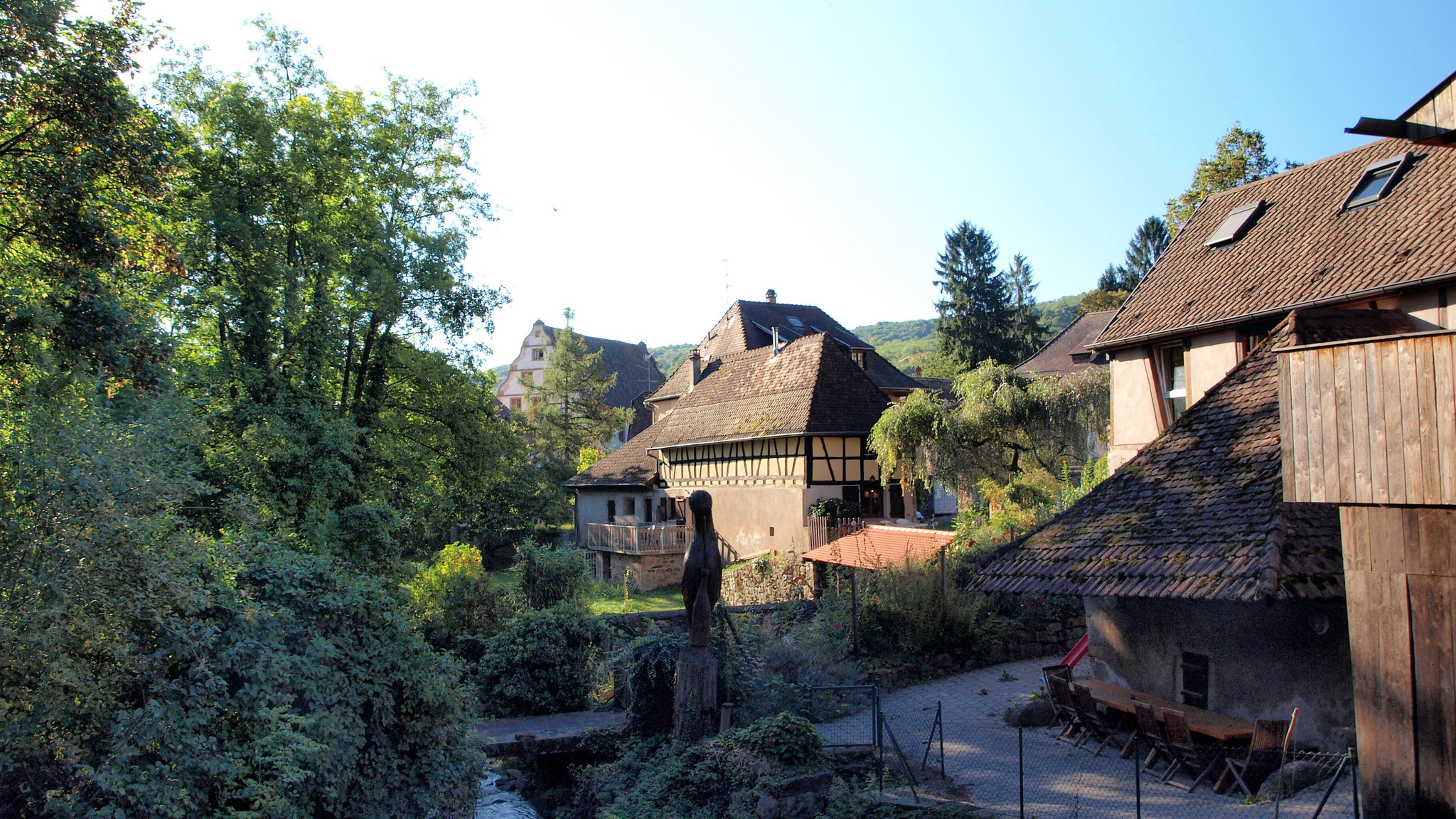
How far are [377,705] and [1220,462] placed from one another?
10093mm

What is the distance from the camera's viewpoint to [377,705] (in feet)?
29.5

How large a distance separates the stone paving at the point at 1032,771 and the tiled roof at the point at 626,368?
1685 inches

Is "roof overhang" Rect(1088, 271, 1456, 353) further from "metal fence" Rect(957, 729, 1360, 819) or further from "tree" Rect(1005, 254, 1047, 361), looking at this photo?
"tree" Rect(1005, 254, 1047, 361)

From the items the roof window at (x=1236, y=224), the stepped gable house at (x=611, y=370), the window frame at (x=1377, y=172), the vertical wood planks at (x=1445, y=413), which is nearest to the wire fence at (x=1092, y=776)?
the vertical wood planks at (x=1445, y=413)

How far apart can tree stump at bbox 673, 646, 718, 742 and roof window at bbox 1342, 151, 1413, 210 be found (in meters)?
13.0

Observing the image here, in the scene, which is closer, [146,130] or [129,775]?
[129,775]

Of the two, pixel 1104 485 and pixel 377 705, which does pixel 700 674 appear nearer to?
pixel 377 705

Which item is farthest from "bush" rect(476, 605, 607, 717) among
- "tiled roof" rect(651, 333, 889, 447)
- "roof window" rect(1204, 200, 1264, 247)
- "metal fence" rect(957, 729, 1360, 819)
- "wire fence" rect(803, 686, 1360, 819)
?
"roof window" rect(1204, 200, 1264, 247)

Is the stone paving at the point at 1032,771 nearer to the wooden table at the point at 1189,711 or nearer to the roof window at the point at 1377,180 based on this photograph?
the wooden table at the point at 1189,711

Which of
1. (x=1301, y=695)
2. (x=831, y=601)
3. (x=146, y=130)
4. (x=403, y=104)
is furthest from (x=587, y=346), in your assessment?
(x=1301, y=695)

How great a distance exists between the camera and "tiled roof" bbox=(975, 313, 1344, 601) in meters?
8.83

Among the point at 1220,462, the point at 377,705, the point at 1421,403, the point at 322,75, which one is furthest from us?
the point at 322,75

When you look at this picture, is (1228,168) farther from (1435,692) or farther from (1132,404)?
(1435,692)

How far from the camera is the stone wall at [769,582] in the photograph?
22.4 metres
